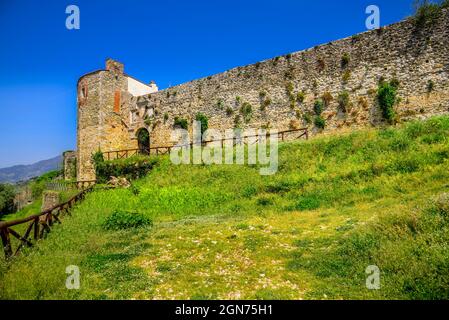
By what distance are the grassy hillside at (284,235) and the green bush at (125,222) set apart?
4cm

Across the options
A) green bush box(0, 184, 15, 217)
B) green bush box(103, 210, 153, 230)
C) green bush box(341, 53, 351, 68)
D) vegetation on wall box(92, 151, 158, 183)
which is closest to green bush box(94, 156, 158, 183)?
vegetation on wall box(92, 151, 158, 183)

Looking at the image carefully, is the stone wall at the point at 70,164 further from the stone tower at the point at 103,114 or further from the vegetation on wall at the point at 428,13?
the vegetation on wall at the point at 428,13

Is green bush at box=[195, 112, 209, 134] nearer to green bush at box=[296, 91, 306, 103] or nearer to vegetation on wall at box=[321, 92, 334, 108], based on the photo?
green bush at box=[296, 91, 306, 103]

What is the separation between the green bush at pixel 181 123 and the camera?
1040 inches

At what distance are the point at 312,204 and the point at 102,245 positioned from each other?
6645 mm

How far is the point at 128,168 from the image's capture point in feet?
69.7

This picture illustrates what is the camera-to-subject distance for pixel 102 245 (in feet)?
27.5

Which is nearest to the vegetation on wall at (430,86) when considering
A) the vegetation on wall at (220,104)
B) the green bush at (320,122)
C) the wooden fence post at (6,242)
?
the green bush at (320,122)

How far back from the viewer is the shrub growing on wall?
58.4 feet

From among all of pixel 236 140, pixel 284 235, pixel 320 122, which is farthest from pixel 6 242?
pixel 236 140

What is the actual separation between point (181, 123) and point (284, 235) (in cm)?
1954

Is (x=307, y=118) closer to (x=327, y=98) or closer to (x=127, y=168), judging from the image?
(x=327, y=98)

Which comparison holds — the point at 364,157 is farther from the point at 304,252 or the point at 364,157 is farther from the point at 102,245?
the point at 102,245

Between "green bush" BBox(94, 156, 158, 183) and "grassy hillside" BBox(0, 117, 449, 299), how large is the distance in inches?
182
